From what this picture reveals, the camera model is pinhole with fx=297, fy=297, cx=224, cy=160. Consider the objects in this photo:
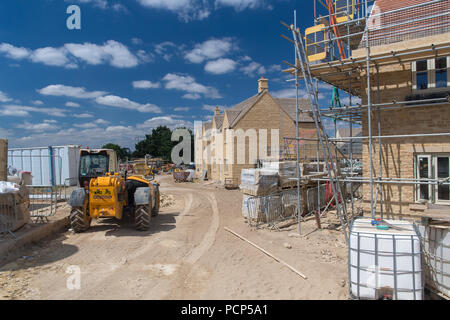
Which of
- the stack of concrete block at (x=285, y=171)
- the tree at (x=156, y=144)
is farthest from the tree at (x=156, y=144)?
the stack of concrete block at (x=285, y=171)

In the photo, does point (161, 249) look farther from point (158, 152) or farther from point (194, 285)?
point (158, 152)

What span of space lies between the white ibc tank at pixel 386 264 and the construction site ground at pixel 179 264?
587 mm

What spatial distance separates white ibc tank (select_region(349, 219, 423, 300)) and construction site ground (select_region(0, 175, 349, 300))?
1.93ft

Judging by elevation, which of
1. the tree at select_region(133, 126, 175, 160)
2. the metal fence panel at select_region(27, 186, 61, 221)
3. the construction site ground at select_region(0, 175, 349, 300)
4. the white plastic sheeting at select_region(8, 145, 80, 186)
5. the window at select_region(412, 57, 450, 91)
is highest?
the tree at select_region(133, 126, 175, 160)

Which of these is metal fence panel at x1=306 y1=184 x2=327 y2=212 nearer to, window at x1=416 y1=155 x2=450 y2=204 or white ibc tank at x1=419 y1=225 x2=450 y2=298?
window at x1=416 y1=155 x2=450 y2=204

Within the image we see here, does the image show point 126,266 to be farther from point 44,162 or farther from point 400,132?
point 44,162

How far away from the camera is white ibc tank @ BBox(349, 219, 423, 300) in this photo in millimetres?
4508

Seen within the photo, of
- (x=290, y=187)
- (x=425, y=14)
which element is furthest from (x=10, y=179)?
(x=425, y=14)

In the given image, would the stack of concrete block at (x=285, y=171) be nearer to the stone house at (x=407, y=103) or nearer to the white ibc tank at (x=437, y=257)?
the stone house at (x=407, y=103)

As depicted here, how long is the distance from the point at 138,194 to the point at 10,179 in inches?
166

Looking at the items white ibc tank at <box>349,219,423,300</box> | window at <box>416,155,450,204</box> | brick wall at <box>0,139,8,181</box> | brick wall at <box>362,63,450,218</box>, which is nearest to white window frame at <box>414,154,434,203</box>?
window at <box>416,155,450,204</box>

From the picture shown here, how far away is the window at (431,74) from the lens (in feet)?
26.1

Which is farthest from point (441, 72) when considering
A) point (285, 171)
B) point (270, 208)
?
point (270, 208)
